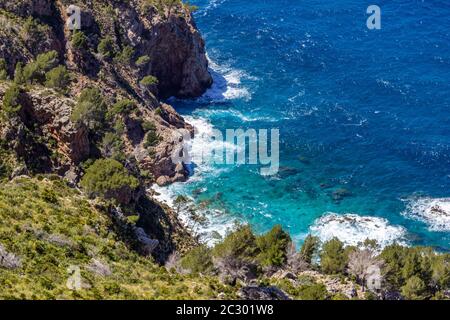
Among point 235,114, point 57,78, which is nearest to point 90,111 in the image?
point 57,78

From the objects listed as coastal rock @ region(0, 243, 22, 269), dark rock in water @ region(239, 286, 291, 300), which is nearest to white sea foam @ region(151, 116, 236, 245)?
dark rock in water @ region(239, 286, 291, 300)

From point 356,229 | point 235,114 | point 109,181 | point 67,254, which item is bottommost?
point 356,229

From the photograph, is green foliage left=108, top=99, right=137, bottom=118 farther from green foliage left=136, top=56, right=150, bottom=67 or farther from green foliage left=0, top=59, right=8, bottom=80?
green foliage left=0, top=59, right=8, bottom=80

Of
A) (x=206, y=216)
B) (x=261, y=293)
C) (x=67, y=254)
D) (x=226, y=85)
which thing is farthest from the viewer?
(x=226, y=85)

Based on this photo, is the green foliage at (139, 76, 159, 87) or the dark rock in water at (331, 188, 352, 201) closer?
the dark rock in water at (331, 188, 352, 201)

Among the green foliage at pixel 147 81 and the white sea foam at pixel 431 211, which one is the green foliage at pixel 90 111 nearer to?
the green foliage at pixel 147 81

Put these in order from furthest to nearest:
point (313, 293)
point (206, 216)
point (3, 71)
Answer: point (206, 216) → point (3, 71) → point (313, 293)

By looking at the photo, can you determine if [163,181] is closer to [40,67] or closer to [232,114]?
[40,67]

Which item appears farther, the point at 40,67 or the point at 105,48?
the point at 105,48
